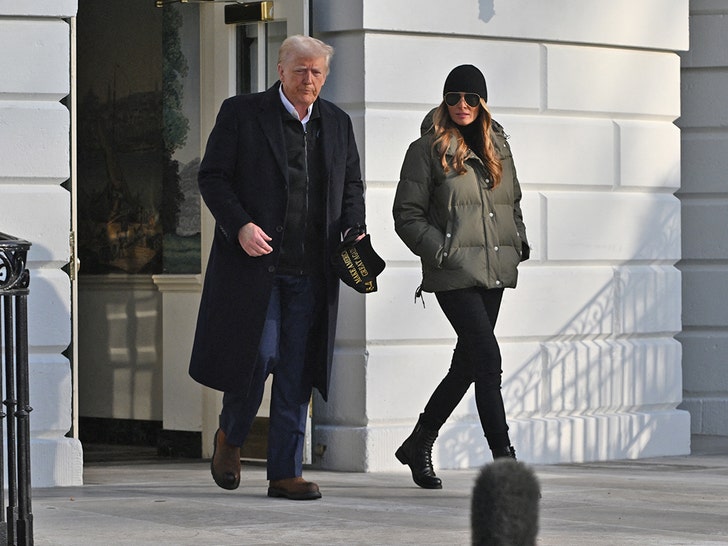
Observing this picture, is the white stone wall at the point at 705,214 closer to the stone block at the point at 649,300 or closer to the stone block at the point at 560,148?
the stone block at the point at 649,300

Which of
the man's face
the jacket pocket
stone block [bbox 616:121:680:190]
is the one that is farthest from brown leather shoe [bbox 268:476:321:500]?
stone block [bbox 616:121:680:190]

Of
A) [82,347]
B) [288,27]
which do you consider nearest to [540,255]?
[288,27]

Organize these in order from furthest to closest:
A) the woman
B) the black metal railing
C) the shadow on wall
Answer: the shadow on wall, the woman, the black metal railing

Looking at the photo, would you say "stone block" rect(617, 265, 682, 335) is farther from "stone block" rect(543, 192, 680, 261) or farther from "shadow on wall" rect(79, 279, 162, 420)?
"shadow on wall" rect(79, 279, 162, 420)

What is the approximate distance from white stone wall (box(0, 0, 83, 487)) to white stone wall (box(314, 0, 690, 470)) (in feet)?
4.49

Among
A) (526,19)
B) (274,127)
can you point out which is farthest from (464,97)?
(526,19)

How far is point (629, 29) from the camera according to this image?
832 centimetres

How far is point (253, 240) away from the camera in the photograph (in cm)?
586

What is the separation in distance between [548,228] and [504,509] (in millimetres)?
6352

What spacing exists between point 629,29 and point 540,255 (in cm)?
142

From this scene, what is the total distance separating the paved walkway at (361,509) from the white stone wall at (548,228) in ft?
1.20

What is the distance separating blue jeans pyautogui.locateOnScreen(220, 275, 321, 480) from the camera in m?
6.11

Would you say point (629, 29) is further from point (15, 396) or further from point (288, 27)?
point (15, 396)

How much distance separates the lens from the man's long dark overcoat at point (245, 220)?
6.02 metres
